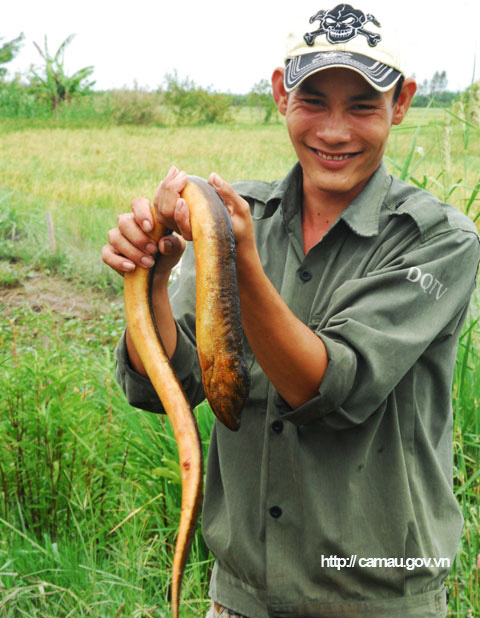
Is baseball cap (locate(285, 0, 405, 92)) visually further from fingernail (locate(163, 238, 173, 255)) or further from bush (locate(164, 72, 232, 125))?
bush (locate(164, 72, 232, 125))

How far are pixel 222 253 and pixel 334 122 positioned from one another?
684mm

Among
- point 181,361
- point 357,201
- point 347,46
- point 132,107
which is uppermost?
point 132,107

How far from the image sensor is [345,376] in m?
1.51

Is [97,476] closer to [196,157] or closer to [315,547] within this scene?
[315,547]

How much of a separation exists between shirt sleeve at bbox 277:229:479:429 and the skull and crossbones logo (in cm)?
54

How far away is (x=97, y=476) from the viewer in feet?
11.3

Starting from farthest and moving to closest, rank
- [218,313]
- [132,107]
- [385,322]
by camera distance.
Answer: [132,107] → [385,322] → [218,313]

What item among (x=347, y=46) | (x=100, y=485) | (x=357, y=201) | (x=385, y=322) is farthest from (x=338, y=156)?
(x=100, y=485)

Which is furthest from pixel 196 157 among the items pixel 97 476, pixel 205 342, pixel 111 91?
pixel 205 342

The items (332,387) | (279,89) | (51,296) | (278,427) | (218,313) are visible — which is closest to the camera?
(218,313)

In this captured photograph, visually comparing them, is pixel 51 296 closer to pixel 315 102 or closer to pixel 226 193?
pixel 315 102

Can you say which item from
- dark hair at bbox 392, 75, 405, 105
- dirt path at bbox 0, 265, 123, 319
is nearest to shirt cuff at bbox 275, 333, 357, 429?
dark hair at bbox 392, 75, 405, 105

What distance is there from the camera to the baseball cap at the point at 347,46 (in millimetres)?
1728

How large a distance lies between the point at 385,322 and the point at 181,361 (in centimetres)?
53
